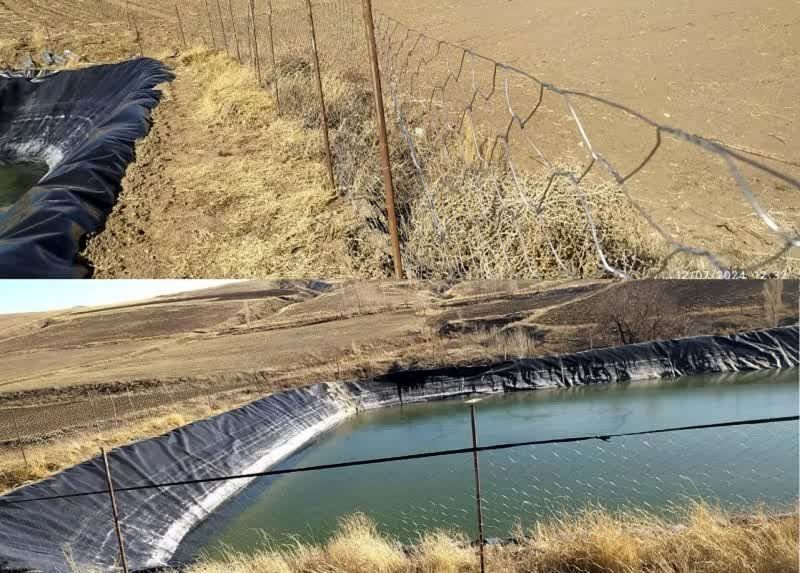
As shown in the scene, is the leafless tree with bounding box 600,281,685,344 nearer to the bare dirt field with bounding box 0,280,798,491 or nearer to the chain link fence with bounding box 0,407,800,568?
the bare dirt field with bounding box 0,280,798,491

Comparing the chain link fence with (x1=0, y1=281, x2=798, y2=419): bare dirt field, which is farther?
(x1=0, y1=281, x2=798, y2=419): bare dirt field

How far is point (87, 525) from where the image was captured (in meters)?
4.29

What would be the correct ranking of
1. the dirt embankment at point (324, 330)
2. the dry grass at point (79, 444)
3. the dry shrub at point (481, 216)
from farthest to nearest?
the dirt embankment at point (324, 330), the dry grass at point (79, 444), the dry shrub at point (481, 216)

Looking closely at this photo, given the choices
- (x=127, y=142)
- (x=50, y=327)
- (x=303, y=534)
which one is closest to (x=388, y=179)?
(x=303, y=534)

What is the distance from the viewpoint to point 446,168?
190 inches

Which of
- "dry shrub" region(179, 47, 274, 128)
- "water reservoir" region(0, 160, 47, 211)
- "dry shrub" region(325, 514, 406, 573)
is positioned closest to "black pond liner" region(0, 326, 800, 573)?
"dry shrub" region(325, 514, 406, 573)

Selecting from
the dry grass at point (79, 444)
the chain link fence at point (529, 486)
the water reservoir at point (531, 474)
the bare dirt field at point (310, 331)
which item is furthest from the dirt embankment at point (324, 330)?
the chain link fence at point (529, 486)

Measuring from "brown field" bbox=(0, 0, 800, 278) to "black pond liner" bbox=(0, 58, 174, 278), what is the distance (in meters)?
0.16

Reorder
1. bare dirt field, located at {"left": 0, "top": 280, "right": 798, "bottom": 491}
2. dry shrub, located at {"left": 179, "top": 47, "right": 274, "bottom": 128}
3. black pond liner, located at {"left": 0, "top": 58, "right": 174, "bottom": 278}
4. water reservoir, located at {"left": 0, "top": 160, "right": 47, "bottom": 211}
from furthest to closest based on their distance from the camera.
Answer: bare dirt field, located at {"left": 0, "top": 280, "right": 798, "bottom": 491} → dry shrub, located at {"left": 179, "top": 47, "right": 274, "bottom": 128} → water reservoir, located at {"left": 0, "top": 160, "right": 47, "bottom": 211} → black pond liner, located at {"left": 0, "top": 58, "right": 174, "bottom": 278}

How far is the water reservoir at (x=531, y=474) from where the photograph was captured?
462 centimetres

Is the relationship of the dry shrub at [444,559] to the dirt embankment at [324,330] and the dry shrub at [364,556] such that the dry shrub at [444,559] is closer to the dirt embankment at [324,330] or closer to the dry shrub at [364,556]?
the dry shrub at [364,556]

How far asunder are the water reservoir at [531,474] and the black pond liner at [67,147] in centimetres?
186

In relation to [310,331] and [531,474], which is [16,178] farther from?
[531,474]

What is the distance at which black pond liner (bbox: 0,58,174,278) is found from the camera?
407 cm
